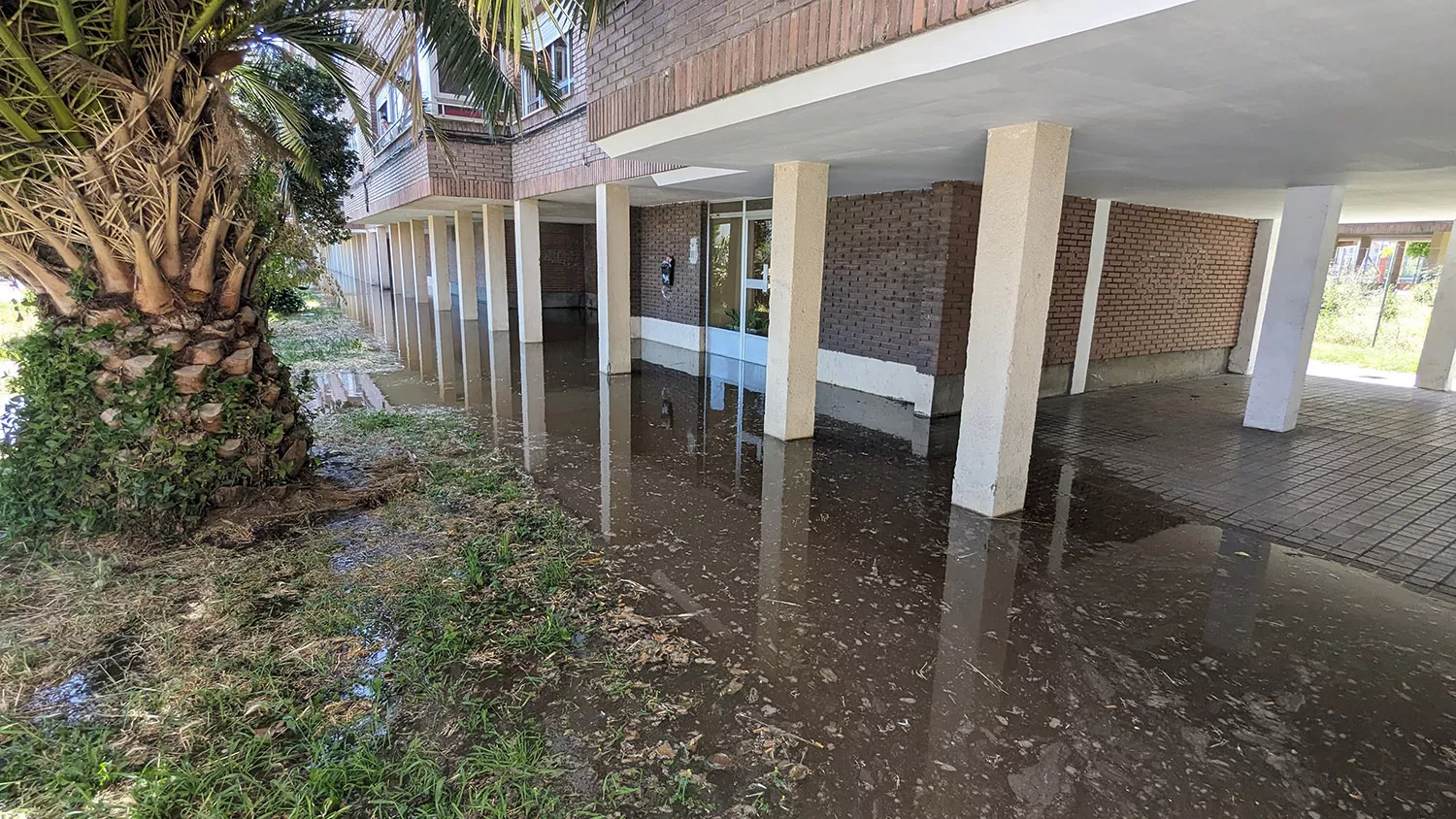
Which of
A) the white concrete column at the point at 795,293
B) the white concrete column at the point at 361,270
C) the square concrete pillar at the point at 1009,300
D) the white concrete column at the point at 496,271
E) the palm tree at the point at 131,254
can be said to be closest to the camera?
the palm tree at the point at 131,254

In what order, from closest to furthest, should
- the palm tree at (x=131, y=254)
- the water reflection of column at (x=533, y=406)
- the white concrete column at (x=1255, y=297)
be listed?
the palm tree at (x=131, y=254)
the water reflection of column at (x=533, y=406)
the white concrete column at (x=1255, y=297)

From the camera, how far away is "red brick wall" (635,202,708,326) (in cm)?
1342

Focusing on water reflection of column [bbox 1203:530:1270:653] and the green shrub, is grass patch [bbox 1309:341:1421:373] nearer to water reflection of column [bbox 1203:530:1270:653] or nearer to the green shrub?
water reflection of column [bbox 1203:530:1270:653]

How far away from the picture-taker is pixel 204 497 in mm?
4570

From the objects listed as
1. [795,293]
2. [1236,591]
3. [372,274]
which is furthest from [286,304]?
[1236,591]

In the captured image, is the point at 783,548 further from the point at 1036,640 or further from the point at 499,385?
the point at 499,385

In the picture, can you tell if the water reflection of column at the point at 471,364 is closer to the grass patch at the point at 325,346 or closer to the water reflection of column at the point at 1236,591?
the grass patch at the point at 325,346

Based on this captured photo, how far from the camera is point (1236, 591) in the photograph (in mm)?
4191

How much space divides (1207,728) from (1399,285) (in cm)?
1911

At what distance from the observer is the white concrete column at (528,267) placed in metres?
13.7

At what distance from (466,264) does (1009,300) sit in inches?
634

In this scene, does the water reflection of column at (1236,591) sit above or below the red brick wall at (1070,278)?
below

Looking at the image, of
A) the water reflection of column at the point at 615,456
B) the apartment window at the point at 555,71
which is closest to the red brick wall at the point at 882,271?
the water reflection of column at the point at 615,456

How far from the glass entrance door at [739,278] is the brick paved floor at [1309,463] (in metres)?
4.82
